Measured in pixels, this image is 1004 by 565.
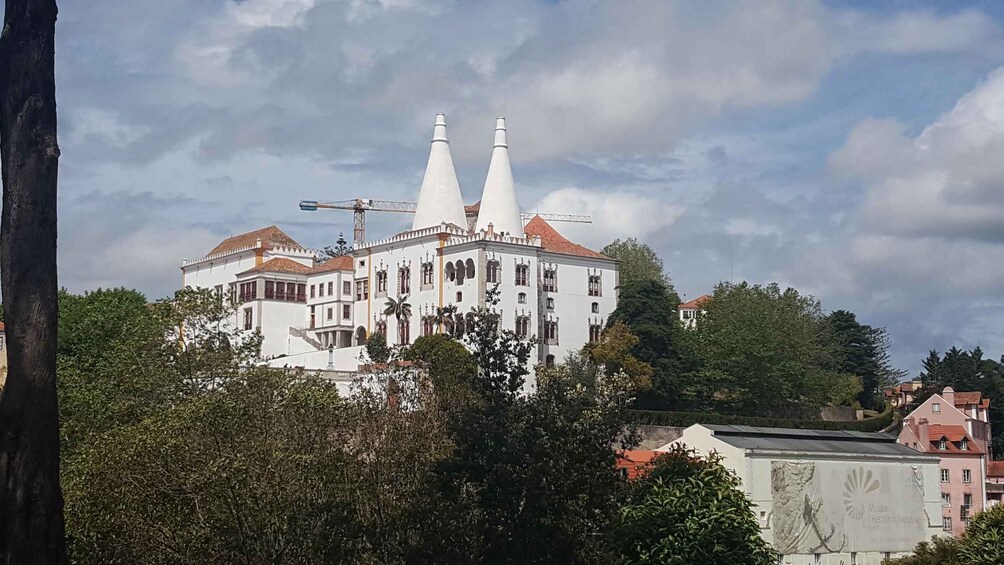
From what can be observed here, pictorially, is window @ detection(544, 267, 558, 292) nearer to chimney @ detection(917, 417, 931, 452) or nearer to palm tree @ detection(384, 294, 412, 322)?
palm tree @ detection(384, 294, 412, 322)

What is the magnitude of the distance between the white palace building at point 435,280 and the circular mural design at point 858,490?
→ 2616 cm

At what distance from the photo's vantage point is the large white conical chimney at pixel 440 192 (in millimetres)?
78312

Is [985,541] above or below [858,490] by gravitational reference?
below

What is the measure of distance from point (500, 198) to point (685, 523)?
51523 millimetres

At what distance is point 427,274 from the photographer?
2970 inches

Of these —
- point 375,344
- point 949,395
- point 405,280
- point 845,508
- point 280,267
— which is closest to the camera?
point 845,508

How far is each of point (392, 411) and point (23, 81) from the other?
15910mm

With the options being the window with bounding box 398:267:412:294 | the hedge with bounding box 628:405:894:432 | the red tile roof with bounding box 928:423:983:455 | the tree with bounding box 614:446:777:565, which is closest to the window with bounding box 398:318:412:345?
the window with bounding box 398:267:412:294

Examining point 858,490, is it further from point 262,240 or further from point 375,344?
point 262,240

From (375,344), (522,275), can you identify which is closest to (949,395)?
(522,275)

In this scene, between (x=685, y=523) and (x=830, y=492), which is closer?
(x=685, y=523)

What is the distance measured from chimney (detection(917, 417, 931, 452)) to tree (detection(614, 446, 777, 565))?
43.9 meters

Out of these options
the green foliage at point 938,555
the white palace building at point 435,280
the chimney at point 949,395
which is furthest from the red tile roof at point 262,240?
the green foliage at point 938,555

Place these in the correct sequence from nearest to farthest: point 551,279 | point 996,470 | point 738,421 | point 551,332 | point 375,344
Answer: point 738,421 → point 375,344 → point 996,470 → point 551,332 → point 551,279
